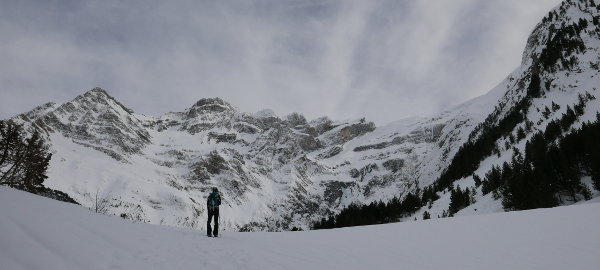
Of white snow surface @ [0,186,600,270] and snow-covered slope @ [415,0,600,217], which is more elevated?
snow-covered slope @ [415,0,600,217]

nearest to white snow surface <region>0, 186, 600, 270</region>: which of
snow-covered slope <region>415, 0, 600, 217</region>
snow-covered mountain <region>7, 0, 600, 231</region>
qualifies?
snow-covered mountain <region>7, 0, 600, 231</region>

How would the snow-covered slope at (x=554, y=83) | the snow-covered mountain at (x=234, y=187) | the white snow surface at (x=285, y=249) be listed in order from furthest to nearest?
the snow-covered mountain at (x=234, y=187), the snow-covered slope at (x=554, y=83), the white snow surface at (x=285, y=249)

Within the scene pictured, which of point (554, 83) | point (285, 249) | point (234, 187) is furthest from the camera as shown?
point (234, 187)

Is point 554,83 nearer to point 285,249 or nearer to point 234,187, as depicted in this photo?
point 285,249

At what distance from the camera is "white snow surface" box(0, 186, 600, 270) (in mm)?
3918

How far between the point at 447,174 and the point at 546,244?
2329 inches

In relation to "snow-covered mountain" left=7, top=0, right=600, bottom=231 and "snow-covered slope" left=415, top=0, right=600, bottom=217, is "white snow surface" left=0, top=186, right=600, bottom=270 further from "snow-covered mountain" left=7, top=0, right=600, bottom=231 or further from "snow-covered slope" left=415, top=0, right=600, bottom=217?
"snow-covered slope" left=415, top=0, right=600, bottom=217

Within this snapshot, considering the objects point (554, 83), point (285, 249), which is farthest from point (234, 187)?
point (285, 249)

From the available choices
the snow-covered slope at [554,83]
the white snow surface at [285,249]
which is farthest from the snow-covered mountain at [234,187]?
the white snow surface at [285,249]

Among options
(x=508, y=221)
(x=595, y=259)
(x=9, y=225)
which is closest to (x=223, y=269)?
(x=9, y=225)

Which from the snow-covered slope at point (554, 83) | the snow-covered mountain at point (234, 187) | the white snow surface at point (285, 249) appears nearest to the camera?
the white snow surface at point (285, 249)

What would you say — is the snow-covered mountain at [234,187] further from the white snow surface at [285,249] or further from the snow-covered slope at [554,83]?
the white snow surface at [285,249]

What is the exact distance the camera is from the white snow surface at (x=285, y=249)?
3918 millimetres

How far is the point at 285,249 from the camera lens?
856 centimetres
